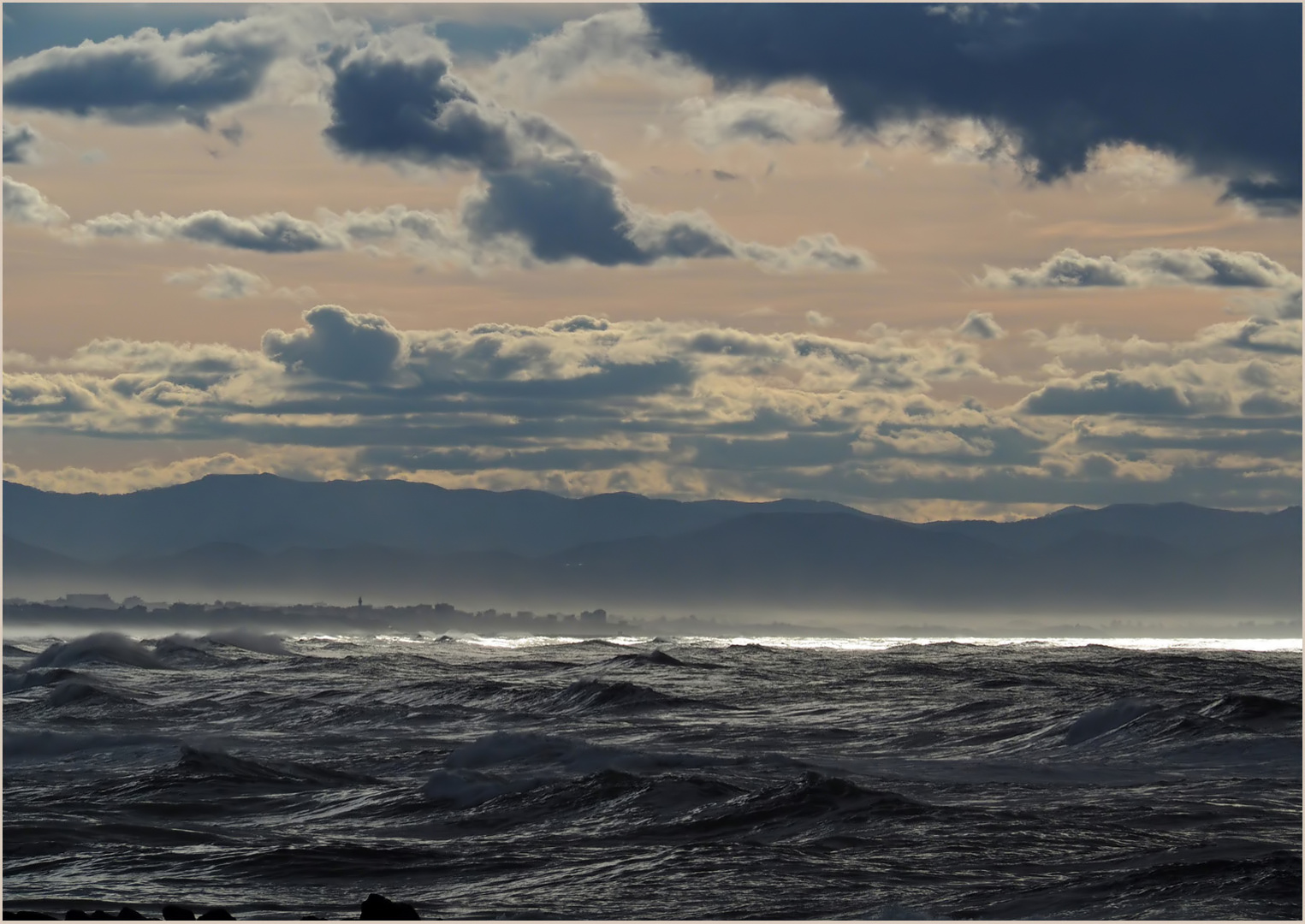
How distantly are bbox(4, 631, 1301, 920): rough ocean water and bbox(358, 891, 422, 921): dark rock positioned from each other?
1.17m

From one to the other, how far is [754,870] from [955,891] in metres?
3.12

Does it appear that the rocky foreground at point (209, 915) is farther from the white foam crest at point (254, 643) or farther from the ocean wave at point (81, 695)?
the white foam crest at point (254, 643)

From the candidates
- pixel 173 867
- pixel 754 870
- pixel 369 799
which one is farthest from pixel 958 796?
pixel 173 867

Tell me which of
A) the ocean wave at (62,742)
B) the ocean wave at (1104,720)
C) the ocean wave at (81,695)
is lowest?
the ocean wave at (62,742)

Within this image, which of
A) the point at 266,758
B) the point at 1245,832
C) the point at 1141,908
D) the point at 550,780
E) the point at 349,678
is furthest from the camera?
the point at 349,678

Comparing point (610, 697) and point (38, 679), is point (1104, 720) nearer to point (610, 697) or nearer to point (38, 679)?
point (610, 697)

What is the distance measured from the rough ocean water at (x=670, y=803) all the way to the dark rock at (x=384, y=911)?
1.17m

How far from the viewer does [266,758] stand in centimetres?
3322

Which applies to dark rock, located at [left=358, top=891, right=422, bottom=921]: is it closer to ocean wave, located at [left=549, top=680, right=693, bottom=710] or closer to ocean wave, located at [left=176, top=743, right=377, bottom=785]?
ocean wave, located at [left=176, top=743, right=377, bottom=785]

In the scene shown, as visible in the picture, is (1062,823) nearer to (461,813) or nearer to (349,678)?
(461,813)

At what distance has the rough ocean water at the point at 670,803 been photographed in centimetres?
1912

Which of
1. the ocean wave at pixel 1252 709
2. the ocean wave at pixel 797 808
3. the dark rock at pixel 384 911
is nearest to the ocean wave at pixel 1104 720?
the ocean wave at pixel 1252 709

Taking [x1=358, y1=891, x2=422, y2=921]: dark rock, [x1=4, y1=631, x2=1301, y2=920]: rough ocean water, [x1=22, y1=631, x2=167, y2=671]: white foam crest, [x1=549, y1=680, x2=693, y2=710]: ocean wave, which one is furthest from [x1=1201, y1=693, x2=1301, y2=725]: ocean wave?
[x1=22, y1=631, x2=167, y2=671]: white foam crest

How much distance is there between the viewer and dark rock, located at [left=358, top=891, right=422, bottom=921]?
16844 mm
